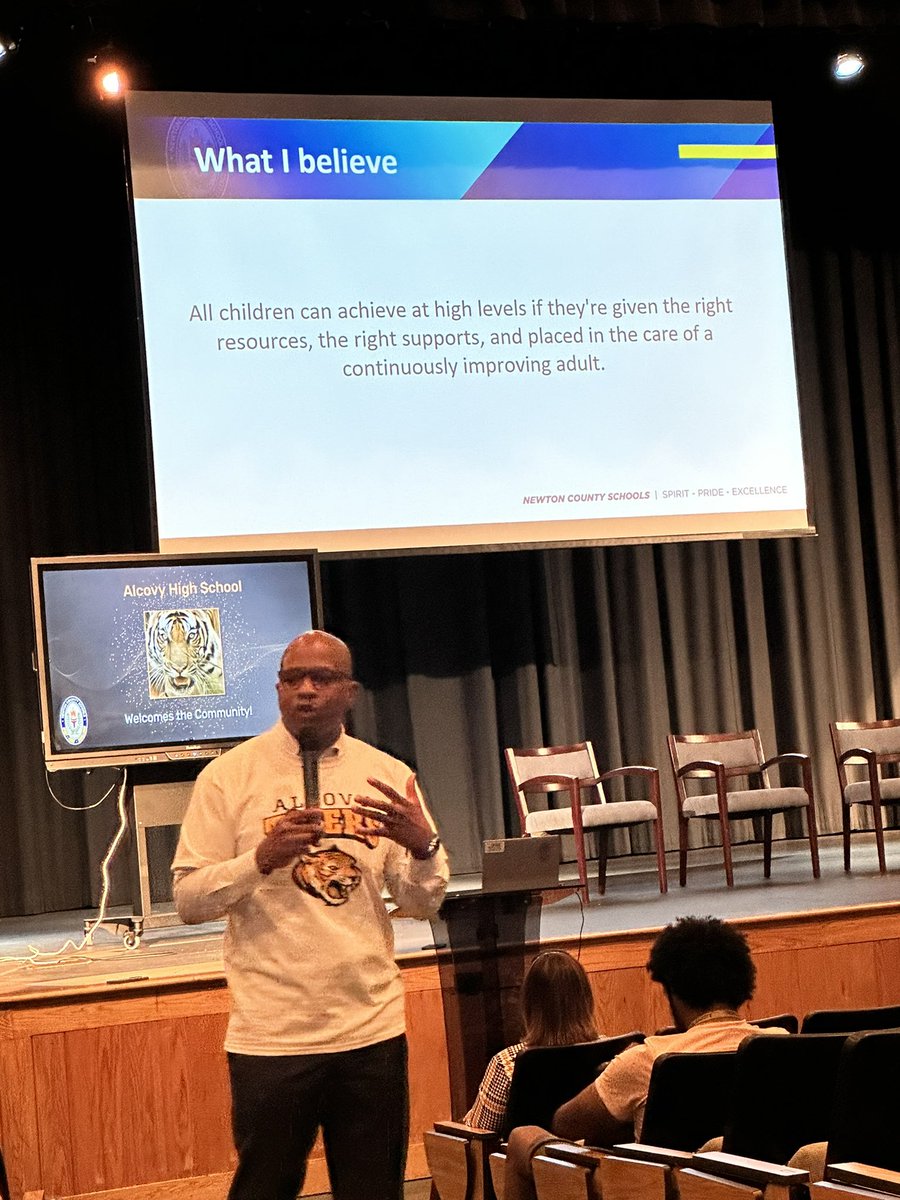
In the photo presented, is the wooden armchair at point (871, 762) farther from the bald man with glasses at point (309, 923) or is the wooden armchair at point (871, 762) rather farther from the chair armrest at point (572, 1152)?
the bald man with glasses at point (309, 923)

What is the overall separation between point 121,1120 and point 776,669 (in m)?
5.50

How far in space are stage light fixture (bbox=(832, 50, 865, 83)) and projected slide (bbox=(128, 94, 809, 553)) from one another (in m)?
0.49

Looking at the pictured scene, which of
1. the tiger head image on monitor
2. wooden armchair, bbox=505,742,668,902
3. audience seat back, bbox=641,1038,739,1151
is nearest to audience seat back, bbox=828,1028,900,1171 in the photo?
audience seat back, bbox=641,1038,739,1151

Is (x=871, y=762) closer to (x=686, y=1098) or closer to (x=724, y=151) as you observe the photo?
(x=724, y=151)

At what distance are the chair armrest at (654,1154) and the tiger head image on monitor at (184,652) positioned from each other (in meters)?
4.05

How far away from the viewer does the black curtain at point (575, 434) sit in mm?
7289

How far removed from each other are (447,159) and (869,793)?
3.51 metres

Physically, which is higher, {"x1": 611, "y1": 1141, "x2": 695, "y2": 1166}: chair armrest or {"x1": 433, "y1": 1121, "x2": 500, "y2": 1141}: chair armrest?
{"x1": 611, "y1": 1141, "x2": 695, "y2": 1166}: chair armrest

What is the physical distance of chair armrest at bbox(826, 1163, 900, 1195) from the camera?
1879mm

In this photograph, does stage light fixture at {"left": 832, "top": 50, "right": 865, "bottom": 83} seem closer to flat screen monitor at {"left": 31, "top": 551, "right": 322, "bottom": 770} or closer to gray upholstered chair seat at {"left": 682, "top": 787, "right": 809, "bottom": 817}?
gray upholstered chair seat at {"left": 682, "top": 787, "right": 809, "bottom": 817}

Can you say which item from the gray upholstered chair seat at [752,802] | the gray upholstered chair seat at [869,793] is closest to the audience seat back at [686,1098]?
the gray upholstered chair seat at [752,802]

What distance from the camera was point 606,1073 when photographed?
265 centimetres

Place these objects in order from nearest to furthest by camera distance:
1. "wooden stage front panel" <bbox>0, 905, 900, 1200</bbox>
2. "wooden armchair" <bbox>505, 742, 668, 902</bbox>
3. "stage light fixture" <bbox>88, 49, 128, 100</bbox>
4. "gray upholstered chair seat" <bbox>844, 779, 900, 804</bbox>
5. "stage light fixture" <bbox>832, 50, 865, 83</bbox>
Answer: "wooden stage front panel" <bbox>0, 905, 900, 1200</bbox>
"wooden armchair" <bbox>505, 742, 668, 902</bbox>
"stage light fixture" <bbox>88, 49, 128, 100</bbox>
"gray upholstered chair seat" <bbox>844, 779, 900, 804</bbox>
"stage light fixture" <bbox>832, 50, 865, 83</bbox>

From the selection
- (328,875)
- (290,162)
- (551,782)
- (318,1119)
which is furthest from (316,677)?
(290,162)
